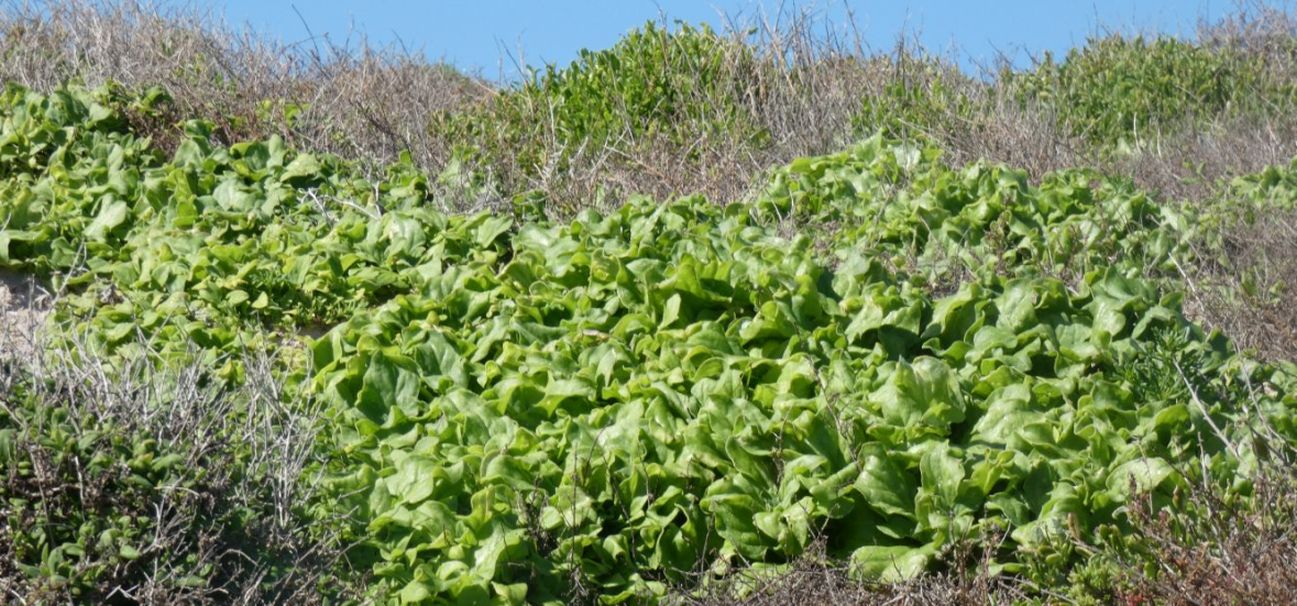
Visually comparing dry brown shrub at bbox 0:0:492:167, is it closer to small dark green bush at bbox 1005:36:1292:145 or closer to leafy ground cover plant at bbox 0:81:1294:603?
leafy ground cover plant at bbox 0:81:1294:603

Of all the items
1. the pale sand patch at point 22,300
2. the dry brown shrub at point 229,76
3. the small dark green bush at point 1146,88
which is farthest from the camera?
the small dark green bush at point 1146,88

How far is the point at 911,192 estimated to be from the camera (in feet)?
23.1

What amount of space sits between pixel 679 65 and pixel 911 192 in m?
3.01

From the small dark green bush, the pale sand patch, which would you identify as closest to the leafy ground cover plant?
the pale sand patch

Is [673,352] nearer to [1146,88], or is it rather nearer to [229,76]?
[229,76]

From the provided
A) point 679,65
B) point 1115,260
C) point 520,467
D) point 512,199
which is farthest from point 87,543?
point 679,65

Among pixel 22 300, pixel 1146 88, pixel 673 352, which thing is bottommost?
pixel 673 352

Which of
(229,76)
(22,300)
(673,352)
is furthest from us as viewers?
(229,76)

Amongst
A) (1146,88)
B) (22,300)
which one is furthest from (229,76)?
(1146,88)

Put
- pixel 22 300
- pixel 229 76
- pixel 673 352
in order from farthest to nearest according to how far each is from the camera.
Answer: pixel 229 76
pixel 22 300
pixel 673 352

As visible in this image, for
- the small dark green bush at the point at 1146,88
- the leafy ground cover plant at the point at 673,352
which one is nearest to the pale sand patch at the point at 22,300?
the leafy ground cover plant at the point at 673,352

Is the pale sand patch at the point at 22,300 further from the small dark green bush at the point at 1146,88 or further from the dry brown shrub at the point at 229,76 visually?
the small dark green bush at the point at 1146,88

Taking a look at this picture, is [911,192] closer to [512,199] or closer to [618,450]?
[512,199]

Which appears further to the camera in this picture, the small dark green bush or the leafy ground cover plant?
the small dark green bush
